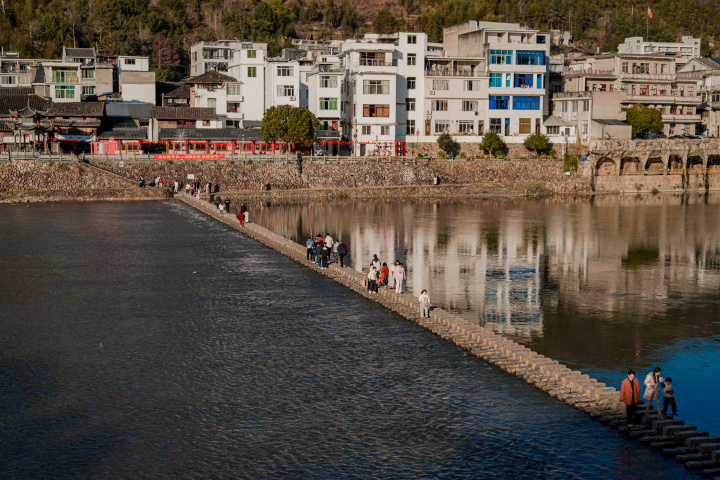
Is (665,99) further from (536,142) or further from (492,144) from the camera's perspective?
(492,144)

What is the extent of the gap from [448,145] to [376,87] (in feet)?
41.9

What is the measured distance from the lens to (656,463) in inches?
783

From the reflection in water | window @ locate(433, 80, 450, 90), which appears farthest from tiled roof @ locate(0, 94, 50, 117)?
window @ locate(433, 80, 450, 90)

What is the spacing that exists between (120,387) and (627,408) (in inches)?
628

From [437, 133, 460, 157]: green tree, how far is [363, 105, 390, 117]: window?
8.44 m

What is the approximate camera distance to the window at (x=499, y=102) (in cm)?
11012

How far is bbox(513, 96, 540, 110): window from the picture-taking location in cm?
11050

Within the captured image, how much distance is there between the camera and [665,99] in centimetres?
11938

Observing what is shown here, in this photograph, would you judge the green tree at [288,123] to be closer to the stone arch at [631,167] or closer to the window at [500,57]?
the window at [500,57]

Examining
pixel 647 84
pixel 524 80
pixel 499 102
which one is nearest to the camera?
pixel 524 80

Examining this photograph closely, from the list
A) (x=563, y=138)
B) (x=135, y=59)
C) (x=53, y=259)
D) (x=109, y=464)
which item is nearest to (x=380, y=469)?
(x=109, y=464)

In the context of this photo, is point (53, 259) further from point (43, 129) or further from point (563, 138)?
point (563, 138)

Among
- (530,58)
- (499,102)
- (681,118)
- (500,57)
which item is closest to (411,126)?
(499,102)

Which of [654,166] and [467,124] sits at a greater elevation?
[467,124]
